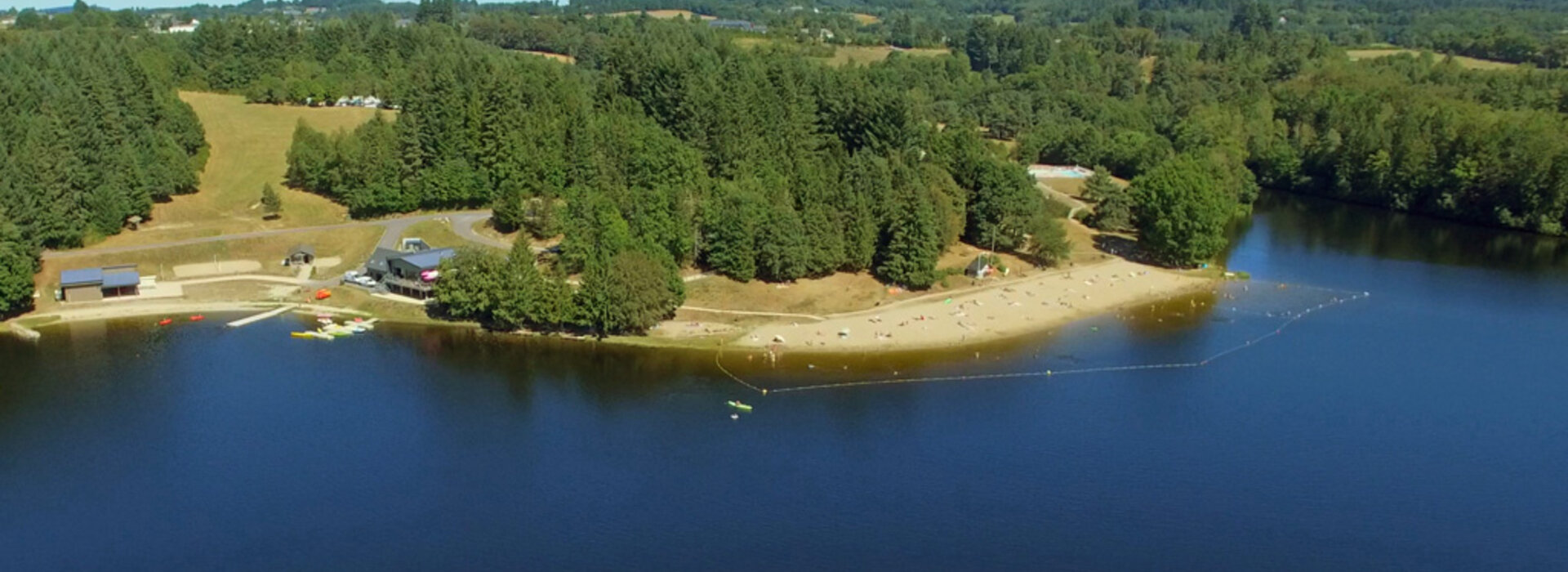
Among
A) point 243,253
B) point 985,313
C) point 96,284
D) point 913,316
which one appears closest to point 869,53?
point 985,313

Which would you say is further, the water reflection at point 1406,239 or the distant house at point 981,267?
the water reflection at point 1406,239

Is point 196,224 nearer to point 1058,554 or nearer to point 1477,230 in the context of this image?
point 1058,554

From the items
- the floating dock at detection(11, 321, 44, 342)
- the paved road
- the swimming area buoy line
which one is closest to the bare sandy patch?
the paved road

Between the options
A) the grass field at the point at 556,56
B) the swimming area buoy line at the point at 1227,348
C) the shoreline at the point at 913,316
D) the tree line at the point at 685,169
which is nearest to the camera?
the swimming area buoy line at the point at 1227,348

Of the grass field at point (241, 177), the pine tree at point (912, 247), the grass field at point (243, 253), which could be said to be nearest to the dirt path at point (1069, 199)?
the pine tree at point (912, 247)

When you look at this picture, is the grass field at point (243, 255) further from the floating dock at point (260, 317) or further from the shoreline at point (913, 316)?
the shoreline at point (913, 316)

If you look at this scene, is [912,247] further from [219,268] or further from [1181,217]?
[219,268]
